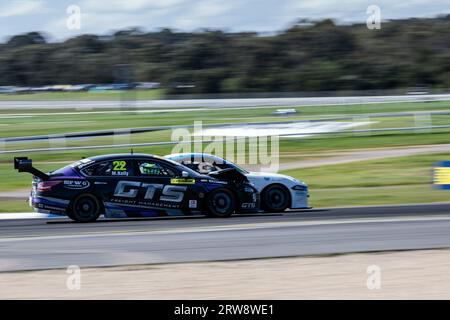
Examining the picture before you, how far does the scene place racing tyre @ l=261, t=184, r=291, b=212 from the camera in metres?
15.2

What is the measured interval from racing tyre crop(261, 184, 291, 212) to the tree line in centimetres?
4377

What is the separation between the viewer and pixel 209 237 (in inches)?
485

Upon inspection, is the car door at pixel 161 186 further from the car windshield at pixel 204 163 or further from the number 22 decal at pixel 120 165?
the car windshield at pixel 204 163

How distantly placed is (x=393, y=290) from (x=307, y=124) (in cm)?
2644

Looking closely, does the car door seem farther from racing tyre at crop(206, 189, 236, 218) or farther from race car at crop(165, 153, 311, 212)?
race car at crop(165, 153, 311, 212)

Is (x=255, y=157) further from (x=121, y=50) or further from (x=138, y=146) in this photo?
(x=121, y=50)

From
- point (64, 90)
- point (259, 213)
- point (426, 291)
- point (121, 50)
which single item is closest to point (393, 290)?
point (426, 291)

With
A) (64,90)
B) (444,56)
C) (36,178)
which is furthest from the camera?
(64,90)

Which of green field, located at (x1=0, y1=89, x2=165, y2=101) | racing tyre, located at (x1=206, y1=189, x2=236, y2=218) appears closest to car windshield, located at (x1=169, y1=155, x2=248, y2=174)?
racing tyre, located at (x1=206, y1=189, x2=236, y2=218)

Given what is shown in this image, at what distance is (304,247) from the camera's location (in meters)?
11.5

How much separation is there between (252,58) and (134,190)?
182 feet

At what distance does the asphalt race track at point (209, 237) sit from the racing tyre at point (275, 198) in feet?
0.64

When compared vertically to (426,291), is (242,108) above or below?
above

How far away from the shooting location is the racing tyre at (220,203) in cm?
1457
